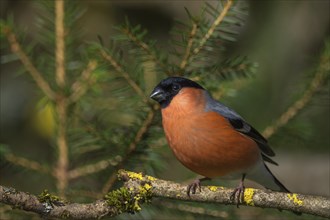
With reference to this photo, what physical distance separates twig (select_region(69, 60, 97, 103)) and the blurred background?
4.0 inches

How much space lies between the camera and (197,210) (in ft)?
12.9

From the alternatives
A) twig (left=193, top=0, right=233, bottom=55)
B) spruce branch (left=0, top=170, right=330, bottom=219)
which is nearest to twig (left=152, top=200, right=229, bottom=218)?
spruce branch (left=0, top=170, right=330, bottom=219)

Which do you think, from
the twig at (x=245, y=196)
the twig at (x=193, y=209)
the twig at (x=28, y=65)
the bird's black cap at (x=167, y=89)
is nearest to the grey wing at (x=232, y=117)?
the bird's black cap at (x=167, y=89)

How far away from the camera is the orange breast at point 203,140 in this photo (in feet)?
13.1

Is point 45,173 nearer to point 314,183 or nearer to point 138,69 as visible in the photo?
point 138,69

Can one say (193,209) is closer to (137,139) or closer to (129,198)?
(137,139)

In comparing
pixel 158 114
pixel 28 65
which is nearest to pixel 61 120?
pixel 28 65

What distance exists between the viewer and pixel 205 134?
412cm

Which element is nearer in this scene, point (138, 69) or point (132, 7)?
point (138, 69)

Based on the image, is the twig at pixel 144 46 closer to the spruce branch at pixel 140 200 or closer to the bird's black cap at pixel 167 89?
the bird's black cap at pixel 167 89

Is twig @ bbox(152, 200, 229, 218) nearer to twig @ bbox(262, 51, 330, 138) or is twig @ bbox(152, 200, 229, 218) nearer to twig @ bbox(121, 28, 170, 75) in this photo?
twig @ bbox(262, 51, 330, 138)

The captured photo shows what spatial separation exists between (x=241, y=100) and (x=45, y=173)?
2.21 metres

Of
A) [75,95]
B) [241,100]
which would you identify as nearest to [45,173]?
[75,95]

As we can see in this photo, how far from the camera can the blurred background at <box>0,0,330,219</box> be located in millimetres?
3814
